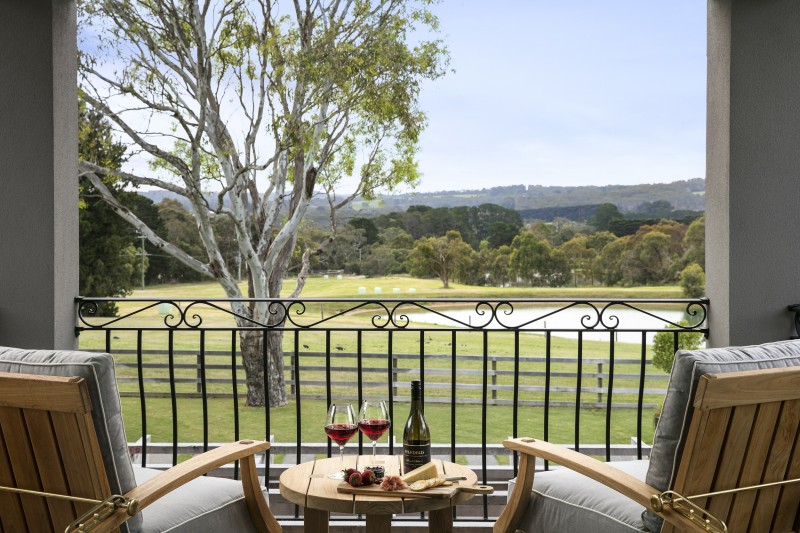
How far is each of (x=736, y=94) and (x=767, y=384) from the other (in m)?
1.77

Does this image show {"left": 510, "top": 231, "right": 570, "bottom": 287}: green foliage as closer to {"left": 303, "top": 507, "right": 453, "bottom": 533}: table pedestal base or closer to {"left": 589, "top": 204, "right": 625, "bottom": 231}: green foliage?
{"left": 589, "top": 204, "right": 625, "bottom": 231}: green foliage

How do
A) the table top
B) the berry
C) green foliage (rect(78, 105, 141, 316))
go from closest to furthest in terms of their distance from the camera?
the table top < the berry < green foliage (rect(78, 105, 141, 316))

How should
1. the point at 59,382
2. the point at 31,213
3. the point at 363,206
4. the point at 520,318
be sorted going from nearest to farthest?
the point at 59,382 < the point at 31,213 < the point at 363,206 < the point at 520,318

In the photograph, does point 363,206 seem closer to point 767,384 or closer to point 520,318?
point 520,318

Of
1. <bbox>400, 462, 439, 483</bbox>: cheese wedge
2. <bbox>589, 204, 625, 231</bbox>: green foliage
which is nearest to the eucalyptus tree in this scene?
<bbox>589, 204, 625, 231</bbox>: green foliage

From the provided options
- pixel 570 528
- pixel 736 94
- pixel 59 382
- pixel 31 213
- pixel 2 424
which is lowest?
pixel 570 528

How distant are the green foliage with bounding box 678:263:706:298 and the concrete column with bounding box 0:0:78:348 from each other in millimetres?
15747

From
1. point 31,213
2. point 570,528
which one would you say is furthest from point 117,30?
point 570,528

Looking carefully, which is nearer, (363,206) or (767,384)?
(767,384)

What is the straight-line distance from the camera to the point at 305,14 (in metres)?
13.4

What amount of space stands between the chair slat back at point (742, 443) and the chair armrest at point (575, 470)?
7 cm

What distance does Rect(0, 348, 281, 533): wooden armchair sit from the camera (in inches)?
63.9

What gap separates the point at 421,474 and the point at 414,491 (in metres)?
0.11

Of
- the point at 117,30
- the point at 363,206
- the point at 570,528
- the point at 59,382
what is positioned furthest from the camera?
the point at 363,206
